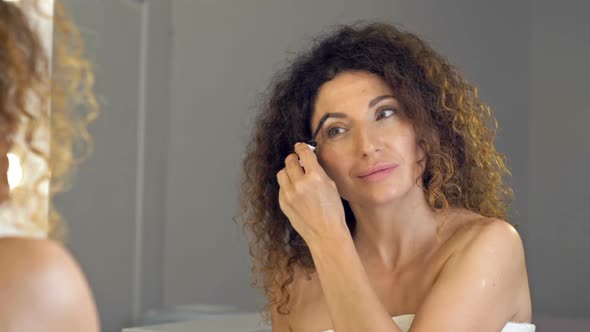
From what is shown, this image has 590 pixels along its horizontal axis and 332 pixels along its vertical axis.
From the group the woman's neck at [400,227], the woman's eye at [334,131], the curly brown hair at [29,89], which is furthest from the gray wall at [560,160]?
the curly brown hair at [29,89]

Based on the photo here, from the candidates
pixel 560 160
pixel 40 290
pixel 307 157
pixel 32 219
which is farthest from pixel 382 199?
pixel 560 160

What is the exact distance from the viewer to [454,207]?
1535 millimetres

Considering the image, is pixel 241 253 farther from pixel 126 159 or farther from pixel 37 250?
pixel 37 250

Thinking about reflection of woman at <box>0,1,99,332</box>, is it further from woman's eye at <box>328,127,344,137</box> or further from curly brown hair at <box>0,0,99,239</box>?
woman's eye at <box>328,127,344,137</box>

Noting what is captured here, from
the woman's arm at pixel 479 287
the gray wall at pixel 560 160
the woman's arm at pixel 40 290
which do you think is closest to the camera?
the woman's arm at pixel 40 290

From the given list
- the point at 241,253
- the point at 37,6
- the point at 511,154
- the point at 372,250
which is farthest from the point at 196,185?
the point at 37,6

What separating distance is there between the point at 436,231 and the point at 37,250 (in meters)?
0.97

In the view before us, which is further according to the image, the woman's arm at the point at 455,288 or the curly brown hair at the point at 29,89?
the woman's arm at the point at 455,288

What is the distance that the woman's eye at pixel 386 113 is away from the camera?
1.45 meters

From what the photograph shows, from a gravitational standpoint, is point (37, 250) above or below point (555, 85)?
below

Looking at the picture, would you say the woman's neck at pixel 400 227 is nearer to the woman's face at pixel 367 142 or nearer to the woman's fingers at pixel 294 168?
the woman's face at pixel 367 142

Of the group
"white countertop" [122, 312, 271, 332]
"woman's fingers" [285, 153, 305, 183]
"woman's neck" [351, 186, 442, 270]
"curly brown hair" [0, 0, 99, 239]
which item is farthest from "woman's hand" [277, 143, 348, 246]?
"curly brown hair" [0, 0, 99, 239]

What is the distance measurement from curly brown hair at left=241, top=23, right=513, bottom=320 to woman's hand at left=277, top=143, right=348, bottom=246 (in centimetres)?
17

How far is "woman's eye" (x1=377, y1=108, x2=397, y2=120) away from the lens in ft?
4.75
